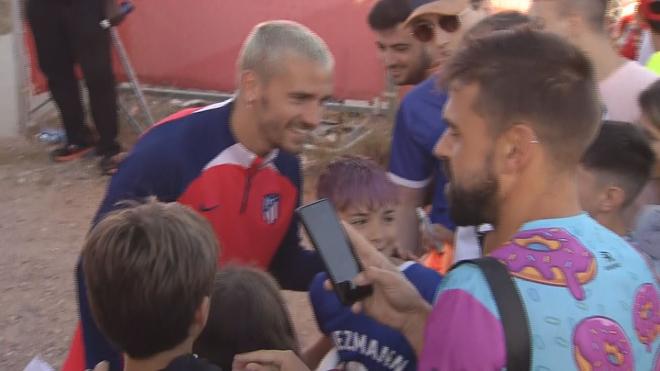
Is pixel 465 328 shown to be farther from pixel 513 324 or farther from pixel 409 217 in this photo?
pixel 409 217

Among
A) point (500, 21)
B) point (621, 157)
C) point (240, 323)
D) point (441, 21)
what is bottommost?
point (240, 323)

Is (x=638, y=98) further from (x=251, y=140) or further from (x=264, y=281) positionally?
(x=264, y=281)

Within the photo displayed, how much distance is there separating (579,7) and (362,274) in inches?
77.9

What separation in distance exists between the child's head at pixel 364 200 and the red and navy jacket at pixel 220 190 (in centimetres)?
17

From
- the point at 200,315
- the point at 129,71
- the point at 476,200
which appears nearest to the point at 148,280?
the point at 200,315

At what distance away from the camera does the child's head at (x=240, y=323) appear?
2.44 meters

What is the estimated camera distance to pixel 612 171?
293 centimetres

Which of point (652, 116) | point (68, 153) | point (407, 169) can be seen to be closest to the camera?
point (652, 116)

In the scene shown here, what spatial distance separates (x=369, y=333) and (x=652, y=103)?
4.64 feet

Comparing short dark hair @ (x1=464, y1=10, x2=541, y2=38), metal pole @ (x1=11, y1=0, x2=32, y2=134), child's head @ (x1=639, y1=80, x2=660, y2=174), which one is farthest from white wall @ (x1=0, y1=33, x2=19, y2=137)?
child's head @ (x1=639, y1=80, x2=660, y2=174)

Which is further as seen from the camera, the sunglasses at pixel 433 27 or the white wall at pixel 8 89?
the white wall at pixel 8 89

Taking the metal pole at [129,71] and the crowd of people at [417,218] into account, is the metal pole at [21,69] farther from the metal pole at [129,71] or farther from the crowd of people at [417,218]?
the crowd of people at [417,218]

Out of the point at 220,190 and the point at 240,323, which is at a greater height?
the point at 220,190

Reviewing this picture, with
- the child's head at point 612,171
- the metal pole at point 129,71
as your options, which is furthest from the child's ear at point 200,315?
the metal pole at point 129,71
